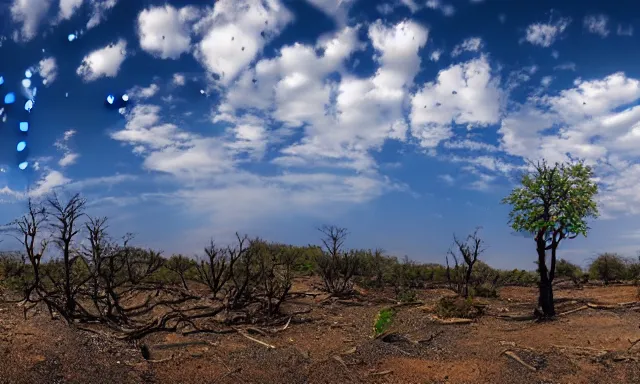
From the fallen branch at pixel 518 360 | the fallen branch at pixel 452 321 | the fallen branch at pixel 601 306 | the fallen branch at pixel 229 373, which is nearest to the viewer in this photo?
the fallen branch at pixel 229 373

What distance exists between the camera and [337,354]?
1246cm

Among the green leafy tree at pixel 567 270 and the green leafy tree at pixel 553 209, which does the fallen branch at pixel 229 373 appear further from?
the green leafy tree at pixel 567 270

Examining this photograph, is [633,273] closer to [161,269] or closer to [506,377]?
[506,377]

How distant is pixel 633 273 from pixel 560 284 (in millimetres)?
5029

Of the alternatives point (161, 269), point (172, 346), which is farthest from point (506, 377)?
point (161, 269)

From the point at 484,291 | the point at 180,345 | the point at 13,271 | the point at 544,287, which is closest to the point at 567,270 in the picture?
the point at 484,291

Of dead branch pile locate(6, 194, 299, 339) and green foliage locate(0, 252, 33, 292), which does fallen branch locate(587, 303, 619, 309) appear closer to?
dead branch pile locate(6, 194, 299, 339)

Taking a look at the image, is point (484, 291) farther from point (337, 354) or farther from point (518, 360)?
point (337, 354)

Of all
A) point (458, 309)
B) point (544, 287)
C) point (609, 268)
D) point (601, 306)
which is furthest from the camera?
point (609, 268)

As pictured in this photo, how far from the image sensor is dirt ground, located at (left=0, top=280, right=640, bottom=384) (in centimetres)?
1008

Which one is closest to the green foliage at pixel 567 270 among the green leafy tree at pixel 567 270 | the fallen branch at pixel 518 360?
the green leafy tree at pixel 567 270

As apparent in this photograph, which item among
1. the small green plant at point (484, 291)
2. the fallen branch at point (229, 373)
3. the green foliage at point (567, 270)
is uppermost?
the green foliage at point (567, 270)

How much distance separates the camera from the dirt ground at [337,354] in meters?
10.1

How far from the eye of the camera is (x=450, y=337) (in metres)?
15.0
